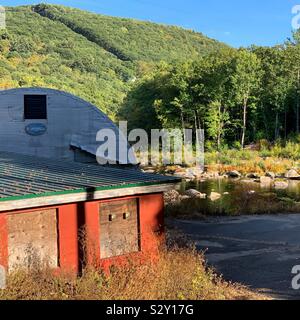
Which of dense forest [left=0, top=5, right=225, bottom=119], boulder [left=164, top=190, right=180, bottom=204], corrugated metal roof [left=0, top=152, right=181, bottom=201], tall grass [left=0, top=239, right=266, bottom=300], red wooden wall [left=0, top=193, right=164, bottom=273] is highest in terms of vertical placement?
dense forest [left=0, top=5, right=225, bottom=119]

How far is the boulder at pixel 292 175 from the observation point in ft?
109

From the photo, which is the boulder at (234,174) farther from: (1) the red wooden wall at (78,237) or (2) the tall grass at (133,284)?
(1) the red wooden wall at (78,237)

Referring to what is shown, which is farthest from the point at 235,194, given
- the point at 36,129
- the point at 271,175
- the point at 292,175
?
the point at 36,129

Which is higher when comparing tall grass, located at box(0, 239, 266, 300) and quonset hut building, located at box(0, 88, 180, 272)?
quonset hut building, located at box(0, 88, 180, 272)

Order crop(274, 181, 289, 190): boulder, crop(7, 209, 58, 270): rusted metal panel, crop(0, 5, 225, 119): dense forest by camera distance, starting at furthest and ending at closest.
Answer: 1. crop(0, 5, 225, 119): dense forest
2. crop(274, 181, 289, 190): boulder
3. crop(7, 209, 58, 270): rusted metal panel

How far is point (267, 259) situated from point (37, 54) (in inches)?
3375

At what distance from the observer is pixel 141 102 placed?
185 feet

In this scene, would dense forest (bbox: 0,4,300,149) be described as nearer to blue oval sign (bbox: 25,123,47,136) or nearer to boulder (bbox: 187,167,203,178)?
boulder (bbox: 187,167,203,178)

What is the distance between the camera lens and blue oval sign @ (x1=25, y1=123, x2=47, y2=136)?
23.1 meters

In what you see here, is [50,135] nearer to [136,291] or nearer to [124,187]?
[124,187]

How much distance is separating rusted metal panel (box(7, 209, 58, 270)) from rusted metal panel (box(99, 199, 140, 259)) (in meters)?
0.99

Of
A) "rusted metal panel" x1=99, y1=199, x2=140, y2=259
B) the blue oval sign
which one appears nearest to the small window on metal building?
the blue oval sign

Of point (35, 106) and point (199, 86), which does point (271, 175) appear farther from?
point (35, 106)
